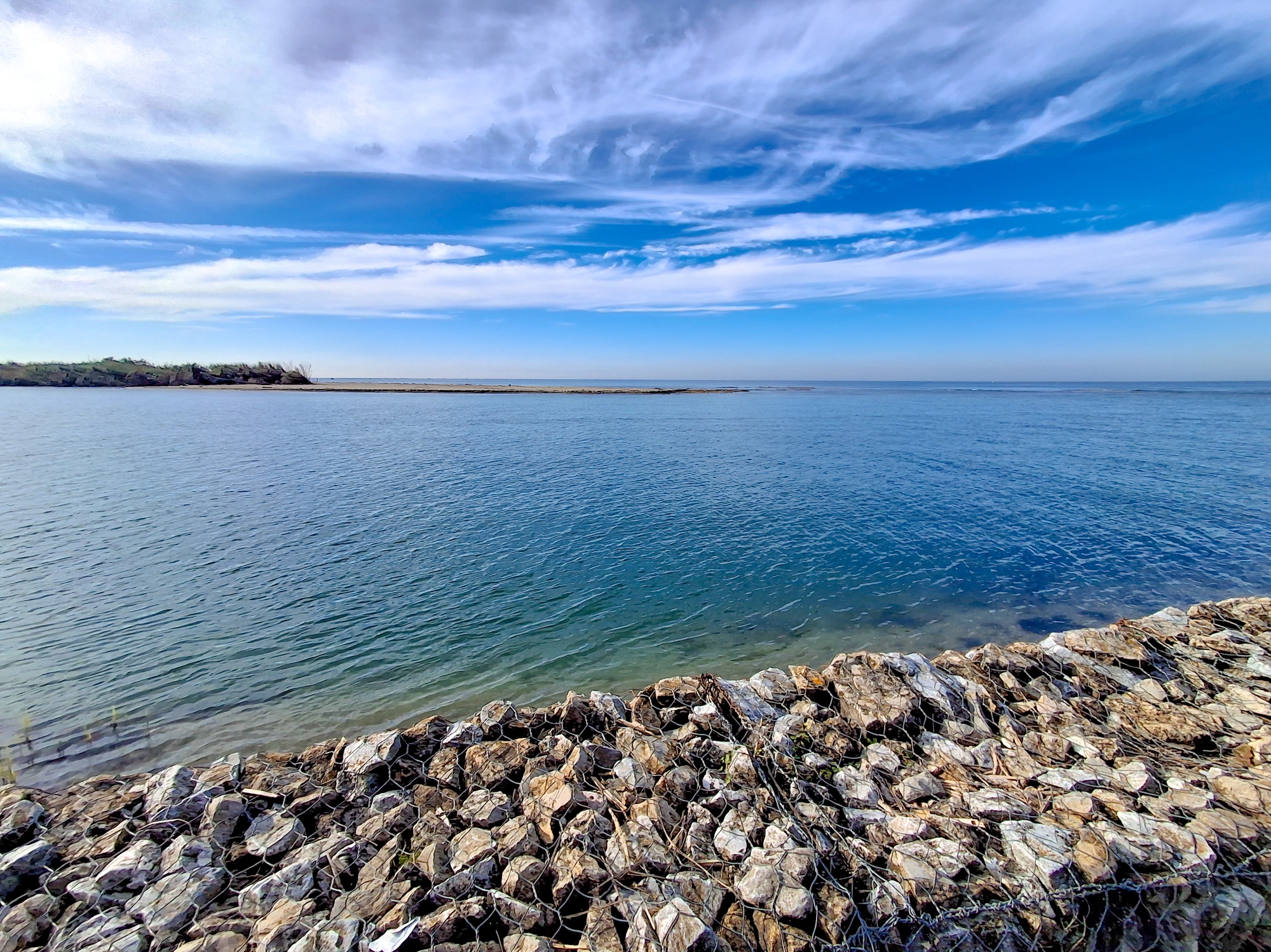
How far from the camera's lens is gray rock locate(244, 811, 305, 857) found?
5891 mm

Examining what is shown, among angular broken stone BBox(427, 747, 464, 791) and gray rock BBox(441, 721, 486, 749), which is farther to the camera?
gray rock BBox(441, 721, 486, 749)

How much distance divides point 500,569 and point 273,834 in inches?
422

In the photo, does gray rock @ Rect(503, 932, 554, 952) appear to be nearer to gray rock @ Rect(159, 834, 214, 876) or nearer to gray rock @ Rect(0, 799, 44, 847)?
gray rock @ Rect(159, 834, 214, 876)

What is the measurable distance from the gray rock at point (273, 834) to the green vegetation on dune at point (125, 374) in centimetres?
16348

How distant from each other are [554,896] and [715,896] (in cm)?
158

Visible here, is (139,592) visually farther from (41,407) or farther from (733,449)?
(41,407)

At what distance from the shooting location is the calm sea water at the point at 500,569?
1073cm

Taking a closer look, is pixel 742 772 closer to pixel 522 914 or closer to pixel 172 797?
Result: pixel 522 914

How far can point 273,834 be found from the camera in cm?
605

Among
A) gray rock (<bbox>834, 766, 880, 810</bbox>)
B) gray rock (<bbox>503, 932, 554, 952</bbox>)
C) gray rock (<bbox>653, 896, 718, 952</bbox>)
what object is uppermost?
gray rock (<bbox>653, 896, 718, 952</bbox>)

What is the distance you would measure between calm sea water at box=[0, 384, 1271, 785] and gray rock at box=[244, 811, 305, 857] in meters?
3.42

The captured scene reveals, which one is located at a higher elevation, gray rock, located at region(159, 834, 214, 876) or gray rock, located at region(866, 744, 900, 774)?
gray rock, located at region(159, 834, 214, 876)

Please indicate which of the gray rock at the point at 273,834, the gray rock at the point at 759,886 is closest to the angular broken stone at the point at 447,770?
the gray rock at the point at 273,834

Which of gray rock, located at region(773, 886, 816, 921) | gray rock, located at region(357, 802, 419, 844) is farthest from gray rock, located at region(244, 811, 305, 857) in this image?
gray rock, located at region(773, 886, 816, 921)
